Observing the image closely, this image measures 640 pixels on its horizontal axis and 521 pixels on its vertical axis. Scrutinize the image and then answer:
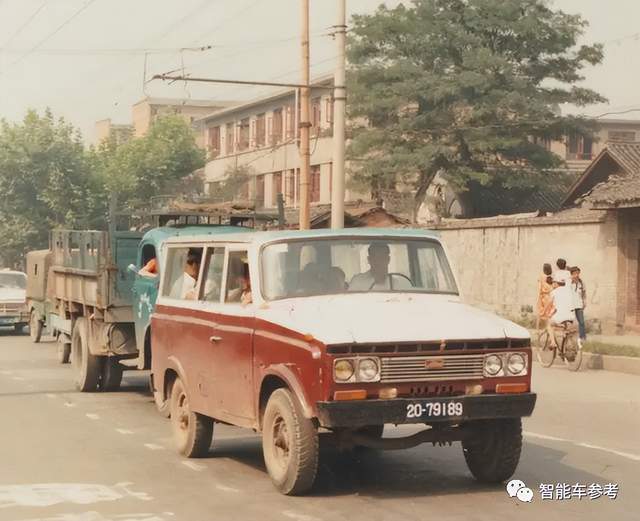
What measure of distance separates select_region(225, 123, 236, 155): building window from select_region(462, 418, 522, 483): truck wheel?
220 ft

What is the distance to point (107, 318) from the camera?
52.6 ft

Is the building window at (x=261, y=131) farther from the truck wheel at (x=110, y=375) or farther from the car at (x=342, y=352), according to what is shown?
the car at (x=342, y=352)

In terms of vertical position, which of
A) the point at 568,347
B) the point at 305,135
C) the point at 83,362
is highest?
the point at 305,135

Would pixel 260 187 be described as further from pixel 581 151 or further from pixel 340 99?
pixel 340 99

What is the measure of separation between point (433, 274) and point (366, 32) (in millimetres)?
41689

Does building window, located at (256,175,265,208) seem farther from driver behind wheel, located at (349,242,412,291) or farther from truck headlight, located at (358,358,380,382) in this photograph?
truck headlight, located at (358,358,380,382)

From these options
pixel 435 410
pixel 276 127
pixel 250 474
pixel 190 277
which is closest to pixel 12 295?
pixel 190 277

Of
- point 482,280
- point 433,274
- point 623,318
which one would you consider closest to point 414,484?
point 433,274

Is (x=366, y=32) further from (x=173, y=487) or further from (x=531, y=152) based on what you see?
(x=173, y=487)

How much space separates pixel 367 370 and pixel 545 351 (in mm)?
15008

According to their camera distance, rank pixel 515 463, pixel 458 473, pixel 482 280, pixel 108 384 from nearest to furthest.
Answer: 1. pixel 515 463
2. pixel 458 473
3. pixel 108 384
4. pixel 482 280

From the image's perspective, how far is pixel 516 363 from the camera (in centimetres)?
877


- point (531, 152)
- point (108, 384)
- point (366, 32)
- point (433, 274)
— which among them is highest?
point (366, 32)

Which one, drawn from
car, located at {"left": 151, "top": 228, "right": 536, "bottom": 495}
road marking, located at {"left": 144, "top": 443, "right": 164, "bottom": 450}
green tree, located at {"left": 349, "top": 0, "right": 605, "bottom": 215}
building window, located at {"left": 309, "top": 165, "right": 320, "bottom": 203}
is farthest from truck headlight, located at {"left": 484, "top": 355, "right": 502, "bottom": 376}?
building window, located at {"left": 309, "top": 165, "right": 320, "bottom": 203}
